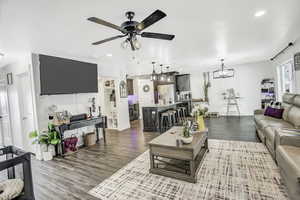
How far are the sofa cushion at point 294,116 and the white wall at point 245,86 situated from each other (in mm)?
4260

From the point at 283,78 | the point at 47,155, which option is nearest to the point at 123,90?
the point at 47,155

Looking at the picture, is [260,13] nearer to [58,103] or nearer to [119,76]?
[58,103]

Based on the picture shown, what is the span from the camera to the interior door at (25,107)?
13.2ft

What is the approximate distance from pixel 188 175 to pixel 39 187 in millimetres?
2445

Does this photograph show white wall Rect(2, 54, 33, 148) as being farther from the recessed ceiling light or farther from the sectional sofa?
the sectional sofa

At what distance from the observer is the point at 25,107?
4.12m

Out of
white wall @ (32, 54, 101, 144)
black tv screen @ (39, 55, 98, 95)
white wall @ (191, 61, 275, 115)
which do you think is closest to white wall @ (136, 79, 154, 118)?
white wall @ (191, 61, 275, 115)

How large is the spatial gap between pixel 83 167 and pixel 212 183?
96.1 inches

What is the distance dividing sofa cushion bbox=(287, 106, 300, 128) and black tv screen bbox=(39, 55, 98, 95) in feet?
16.7

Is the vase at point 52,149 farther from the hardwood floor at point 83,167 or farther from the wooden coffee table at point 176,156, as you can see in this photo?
the wooden coffee table at point 176,156

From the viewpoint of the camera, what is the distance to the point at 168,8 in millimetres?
2078

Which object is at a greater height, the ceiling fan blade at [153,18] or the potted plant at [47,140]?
the ceiling fan blade at [153,18]

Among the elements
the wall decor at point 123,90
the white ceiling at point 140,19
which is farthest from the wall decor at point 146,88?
the white ceiling at point 140,19

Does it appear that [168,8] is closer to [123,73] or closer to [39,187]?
[39,187]
